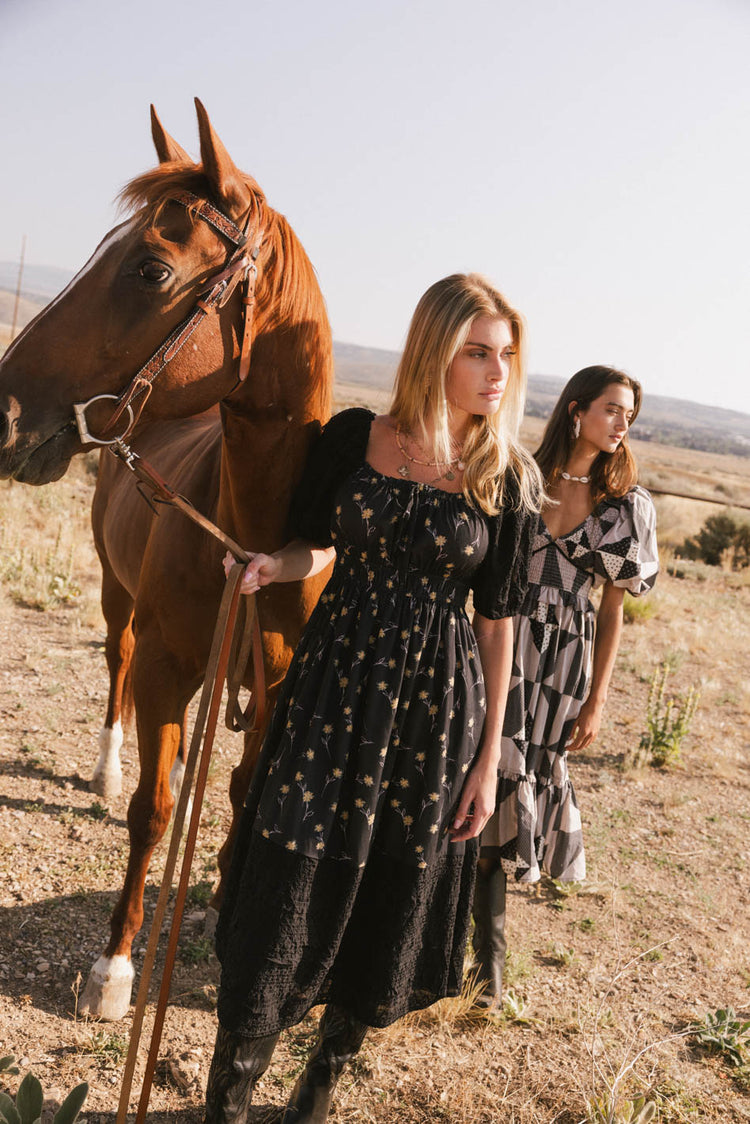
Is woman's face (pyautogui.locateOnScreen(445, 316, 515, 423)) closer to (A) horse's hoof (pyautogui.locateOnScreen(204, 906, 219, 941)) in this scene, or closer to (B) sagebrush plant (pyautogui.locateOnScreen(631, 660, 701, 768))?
(A) horse's hoof (pyautogui.locateOnScreen(204, 906, 219, 941))

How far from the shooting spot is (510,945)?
335 cm

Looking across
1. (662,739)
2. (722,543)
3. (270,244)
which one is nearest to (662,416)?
(722,543)

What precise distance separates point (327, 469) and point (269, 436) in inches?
7.5

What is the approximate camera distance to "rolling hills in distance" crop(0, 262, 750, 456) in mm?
98375

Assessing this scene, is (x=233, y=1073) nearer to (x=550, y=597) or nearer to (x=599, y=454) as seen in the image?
(x=550, y=597)

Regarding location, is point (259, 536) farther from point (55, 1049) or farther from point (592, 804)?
point (592, 804)

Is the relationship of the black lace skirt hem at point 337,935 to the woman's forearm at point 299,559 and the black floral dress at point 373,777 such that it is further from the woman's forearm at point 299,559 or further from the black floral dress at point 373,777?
the woman's forearm at point 299,559

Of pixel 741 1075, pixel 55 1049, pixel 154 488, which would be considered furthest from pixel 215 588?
pixel 741 1075

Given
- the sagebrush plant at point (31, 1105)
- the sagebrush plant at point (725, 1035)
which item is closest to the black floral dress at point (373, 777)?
the sagebrush plant at point (31, 1105)

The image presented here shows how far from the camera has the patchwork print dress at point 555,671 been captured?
2.78 meters

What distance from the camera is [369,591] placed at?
196 cm

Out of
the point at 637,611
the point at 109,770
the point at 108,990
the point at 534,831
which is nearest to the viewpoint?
the point at 108,990

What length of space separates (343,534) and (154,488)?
0.49 meters

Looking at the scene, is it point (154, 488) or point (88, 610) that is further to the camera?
point (88, 610)
